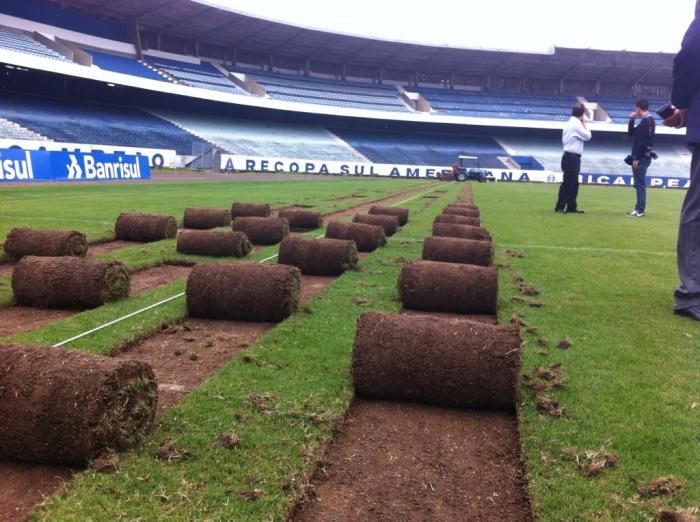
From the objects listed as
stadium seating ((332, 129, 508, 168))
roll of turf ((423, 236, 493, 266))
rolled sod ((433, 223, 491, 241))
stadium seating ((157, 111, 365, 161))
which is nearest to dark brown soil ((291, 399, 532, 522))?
roll of turf ((423, 236, 493, 266))

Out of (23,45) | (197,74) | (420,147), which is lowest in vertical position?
(420,147)

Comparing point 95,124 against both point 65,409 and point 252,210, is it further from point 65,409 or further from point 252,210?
point 65,409

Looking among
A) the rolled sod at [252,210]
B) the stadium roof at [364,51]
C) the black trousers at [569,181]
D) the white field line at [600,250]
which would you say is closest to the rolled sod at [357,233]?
the white field line at [600,250]

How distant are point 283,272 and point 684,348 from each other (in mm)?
3433

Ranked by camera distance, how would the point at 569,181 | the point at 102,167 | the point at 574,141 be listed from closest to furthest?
the point at 574,141 < the point at 569,181 < the point at 102,167

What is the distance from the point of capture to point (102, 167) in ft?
91.7

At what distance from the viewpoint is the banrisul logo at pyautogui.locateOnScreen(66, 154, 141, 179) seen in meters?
26.0

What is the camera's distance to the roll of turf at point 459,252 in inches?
280

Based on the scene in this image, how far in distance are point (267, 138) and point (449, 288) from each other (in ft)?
185

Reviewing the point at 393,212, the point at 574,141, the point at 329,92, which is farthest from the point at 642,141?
the point at 329,92

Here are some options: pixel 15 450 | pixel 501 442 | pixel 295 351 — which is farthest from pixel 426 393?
pixel 15 450

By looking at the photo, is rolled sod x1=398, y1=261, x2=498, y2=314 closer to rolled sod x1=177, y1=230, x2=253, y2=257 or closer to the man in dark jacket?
the man in dark jacket

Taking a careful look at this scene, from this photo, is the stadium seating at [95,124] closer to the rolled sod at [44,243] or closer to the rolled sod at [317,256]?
the rolled sod at [44,243]

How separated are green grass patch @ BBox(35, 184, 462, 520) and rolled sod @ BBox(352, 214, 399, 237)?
581 centimetres
